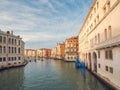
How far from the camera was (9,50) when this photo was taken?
4725 centimetres

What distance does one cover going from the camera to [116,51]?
1602 centimetres

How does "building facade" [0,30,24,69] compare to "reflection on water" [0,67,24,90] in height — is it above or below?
above

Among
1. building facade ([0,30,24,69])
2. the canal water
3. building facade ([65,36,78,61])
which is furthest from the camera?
building facade ([65,36,78,61])

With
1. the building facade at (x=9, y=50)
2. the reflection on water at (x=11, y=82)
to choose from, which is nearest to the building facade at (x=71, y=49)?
the building facade at (x=9, y=50)

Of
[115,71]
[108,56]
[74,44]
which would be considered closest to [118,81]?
[115,71]

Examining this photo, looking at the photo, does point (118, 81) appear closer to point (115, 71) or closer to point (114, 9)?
point (115, 71)

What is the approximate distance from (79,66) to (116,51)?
2870cm

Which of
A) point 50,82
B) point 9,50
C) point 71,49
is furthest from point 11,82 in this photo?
point 71,49

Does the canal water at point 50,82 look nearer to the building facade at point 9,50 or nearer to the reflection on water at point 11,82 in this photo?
the reflection on water at point 11,82

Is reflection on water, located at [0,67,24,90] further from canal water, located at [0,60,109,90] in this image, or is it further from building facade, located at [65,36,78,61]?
building facade, located at [65,36,78,61]

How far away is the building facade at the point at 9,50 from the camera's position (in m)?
42.8

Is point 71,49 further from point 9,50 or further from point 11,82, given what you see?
point 11,82

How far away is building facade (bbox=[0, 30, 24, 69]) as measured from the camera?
1687 inches

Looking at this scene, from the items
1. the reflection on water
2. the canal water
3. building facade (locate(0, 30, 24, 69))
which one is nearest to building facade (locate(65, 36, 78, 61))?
building facade (locate(0, 30, 24, 69))
